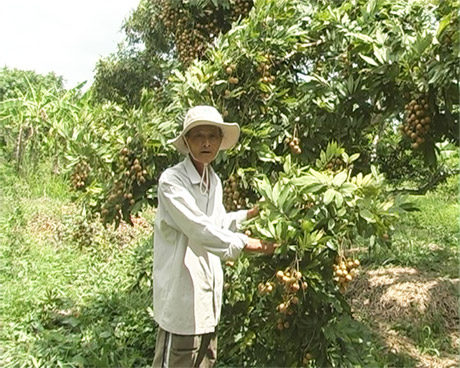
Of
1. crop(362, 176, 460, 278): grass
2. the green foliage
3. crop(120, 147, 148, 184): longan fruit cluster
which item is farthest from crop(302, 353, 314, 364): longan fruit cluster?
crop(362, 176, 460, 278): grass

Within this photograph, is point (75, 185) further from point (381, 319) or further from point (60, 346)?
point (381, 319)

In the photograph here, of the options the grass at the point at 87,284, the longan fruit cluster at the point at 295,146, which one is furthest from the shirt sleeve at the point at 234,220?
the grass at the point at 87,284

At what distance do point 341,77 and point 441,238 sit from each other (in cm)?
389

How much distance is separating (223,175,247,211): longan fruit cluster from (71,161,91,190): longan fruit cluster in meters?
0.81

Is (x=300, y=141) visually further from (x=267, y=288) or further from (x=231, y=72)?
(x=267, y=288)

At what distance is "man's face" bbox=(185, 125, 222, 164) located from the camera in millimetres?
1937

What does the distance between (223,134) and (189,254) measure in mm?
492

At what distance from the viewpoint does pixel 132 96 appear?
22.3ft

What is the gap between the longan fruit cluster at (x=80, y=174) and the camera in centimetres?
280

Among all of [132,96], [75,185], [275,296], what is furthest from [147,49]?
[275,296]

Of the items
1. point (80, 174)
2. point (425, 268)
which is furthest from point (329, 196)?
point (425, 268)

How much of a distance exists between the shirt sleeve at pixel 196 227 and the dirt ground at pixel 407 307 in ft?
6.12

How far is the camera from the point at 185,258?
6.13 feet

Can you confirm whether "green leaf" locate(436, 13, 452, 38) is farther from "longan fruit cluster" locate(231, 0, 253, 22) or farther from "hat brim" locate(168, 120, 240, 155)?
"longan fruit cluster" locate(231, 0, 253, 22)
